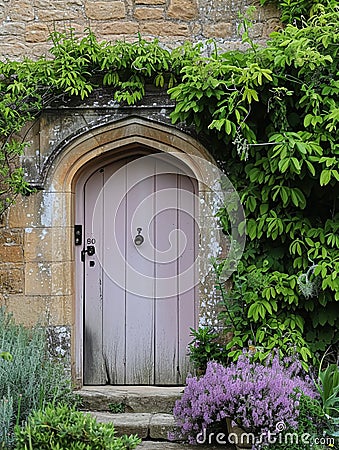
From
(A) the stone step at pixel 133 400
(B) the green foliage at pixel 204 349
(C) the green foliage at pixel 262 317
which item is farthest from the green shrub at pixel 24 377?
(C) the green foliage at pixel 262 317

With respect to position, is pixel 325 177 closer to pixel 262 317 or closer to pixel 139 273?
pixel 262 317

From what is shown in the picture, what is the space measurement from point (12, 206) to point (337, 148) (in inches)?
94.9

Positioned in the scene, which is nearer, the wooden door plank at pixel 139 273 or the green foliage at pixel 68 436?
the green foliage at pixel 68 436

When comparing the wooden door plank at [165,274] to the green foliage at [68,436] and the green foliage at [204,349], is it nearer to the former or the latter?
the green foliage at [204,349]

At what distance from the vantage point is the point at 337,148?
4.75 meters

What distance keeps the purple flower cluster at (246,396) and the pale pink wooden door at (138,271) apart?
3.04 ft

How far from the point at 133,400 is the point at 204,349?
637 millimetres

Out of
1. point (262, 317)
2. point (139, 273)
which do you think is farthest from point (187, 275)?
point (262, 317)

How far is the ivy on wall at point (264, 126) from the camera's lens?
4.78 metres

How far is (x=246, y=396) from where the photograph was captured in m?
4.21

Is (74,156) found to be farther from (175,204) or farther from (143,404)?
(143,404)

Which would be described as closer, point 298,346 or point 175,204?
point 298,346

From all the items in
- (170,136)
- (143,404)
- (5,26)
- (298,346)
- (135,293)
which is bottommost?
(143,404)

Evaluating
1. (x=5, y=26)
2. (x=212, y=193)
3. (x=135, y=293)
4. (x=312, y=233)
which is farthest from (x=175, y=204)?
(x=5, y=26)
